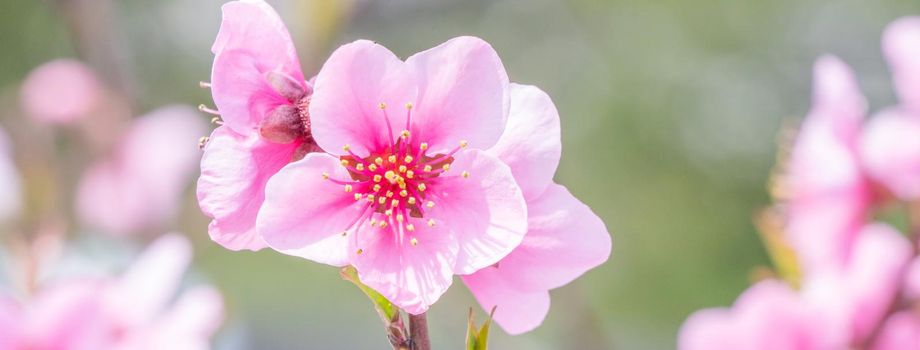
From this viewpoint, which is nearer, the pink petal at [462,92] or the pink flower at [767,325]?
the pink petal at [462,92]

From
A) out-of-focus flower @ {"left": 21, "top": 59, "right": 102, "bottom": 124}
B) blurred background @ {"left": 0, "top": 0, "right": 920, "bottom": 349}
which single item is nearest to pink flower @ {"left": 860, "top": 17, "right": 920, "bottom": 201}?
out-of-focus flower @ {"left": 21, "top": 59, "right": 102, "bottom": 124}

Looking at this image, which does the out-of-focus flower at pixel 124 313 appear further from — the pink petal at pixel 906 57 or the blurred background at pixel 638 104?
the blurred background at pixel 638 104

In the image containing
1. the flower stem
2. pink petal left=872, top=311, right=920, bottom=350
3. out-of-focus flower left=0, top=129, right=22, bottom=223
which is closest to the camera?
the flower stem

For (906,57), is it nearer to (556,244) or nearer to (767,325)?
(767,325)

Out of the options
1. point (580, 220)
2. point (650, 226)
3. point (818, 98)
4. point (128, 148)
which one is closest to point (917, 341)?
point (818, 98)

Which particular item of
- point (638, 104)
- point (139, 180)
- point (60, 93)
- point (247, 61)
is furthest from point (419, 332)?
point (638, 104)

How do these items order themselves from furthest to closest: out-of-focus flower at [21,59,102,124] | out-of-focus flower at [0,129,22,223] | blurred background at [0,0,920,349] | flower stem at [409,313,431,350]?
blurred background at [0,0,920,349], out-of-focus flower at [21,59,102,124], out-of-focus flower at [0,129,22,223], flower stem at [409,313,431,350]

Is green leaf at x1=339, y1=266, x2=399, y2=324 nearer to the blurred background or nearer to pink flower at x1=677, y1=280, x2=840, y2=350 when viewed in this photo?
pink flower at x1=677, y1=280, x2=840, y2=350

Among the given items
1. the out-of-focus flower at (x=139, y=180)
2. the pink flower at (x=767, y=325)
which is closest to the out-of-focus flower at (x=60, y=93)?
the out-of-focus flower at (x=139, y=180)
